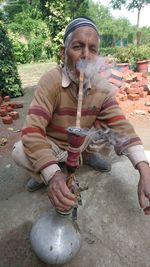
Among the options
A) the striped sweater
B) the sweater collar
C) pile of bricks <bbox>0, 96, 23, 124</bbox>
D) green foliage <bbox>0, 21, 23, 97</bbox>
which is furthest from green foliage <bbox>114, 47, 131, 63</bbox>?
the sweater collar

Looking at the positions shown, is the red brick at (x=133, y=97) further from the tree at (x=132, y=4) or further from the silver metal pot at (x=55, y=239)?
the tree at (x=132, y=4)

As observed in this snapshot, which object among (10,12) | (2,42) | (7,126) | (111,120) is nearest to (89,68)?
(111,120)

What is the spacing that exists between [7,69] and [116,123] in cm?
595

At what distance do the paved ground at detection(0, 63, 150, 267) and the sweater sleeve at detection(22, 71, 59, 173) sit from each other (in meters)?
0.59

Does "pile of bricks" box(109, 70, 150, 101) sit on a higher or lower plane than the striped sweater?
lower

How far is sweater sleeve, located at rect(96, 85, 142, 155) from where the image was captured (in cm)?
218

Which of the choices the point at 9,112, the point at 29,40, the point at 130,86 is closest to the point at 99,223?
the point at 9,112

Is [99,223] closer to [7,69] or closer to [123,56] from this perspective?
[7,69]

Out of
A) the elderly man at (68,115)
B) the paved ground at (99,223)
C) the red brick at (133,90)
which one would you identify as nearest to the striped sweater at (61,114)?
the elderly man at (68,115)

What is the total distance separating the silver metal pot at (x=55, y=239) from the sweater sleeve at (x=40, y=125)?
0.30m

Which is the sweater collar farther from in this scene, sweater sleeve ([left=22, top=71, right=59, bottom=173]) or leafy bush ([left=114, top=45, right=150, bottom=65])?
leafy bush ([left=114, top=45, right=150, bottom=65])

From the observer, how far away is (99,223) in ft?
7.31

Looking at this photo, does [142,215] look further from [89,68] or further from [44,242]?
[89,68]

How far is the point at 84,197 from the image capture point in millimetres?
2406
